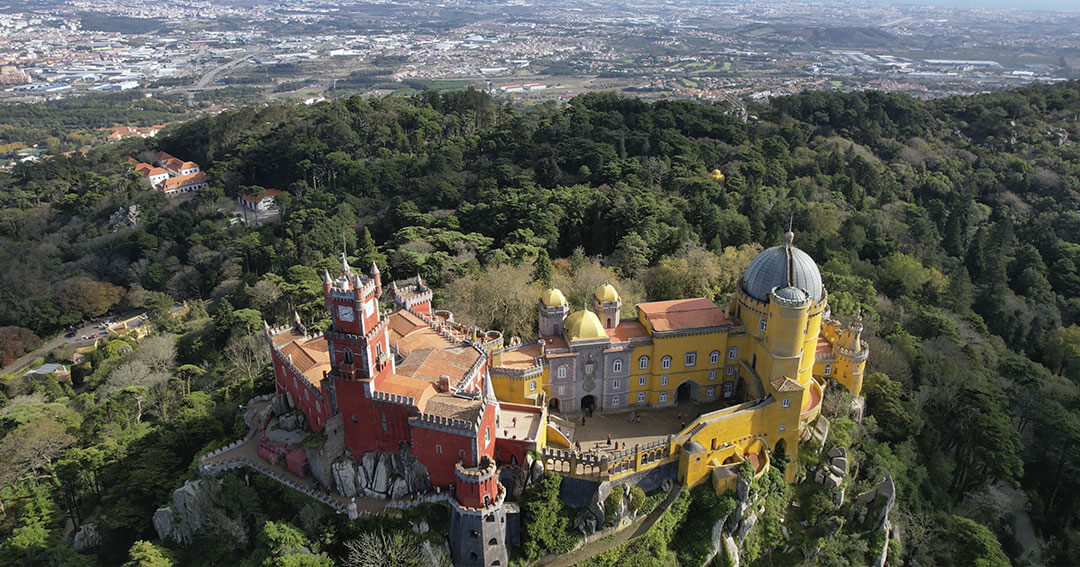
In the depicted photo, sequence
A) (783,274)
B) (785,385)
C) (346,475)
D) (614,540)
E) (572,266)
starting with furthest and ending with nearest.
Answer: (572,266) → (783,274) → (785,385) → (346,475) → (614,540)

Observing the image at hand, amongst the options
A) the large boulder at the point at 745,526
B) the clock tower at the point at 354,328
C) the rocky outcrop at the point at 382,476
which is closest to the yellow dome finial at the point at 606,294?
the clock tower at the point at 354,328

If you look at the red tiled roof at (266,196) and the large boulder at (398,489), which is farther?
the red tiled roof at (266,196)

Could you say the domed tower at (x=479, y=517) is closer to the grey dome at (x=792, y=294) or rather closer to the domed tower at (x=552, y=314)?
the domed tower at (x=552, y=314)

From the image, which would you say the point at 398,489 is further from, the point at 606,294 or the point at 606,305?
the point at 606,294

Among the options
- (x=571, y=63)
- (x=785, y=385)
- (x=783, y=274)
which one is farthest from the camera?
(x=571, y=63)

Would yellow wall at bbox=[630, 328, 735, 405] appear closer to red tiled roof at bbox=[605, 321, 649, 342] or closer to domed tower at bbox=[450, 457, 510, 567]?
red tiled roof at bbox=[605, 321, 649, 342]

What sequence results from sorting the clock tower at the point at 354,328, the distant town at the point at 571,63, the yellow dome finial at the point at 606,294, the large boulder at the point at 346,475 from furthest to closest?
the distant town at the point at 571,63
the yellow dome finial at the point at 606,294
the large boulder at the point at 346,475
the clock tower at the point at 354,328

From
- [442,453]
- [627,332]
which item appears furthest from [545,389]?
[442,453]
